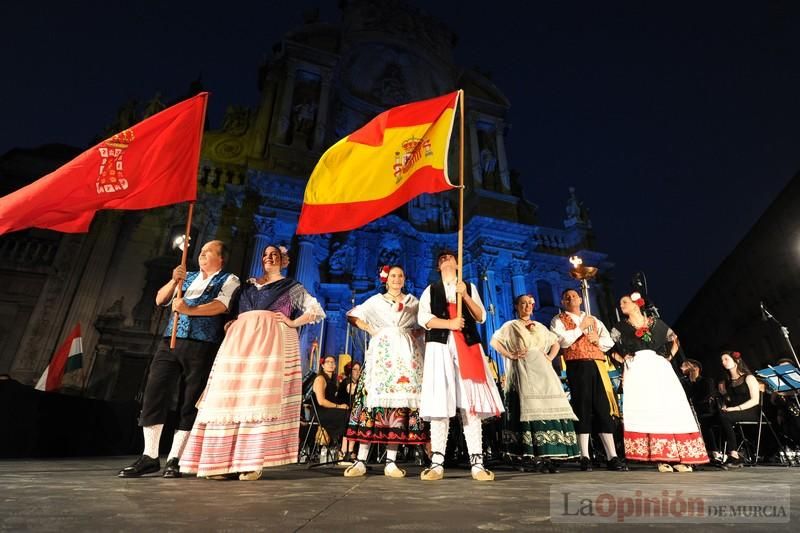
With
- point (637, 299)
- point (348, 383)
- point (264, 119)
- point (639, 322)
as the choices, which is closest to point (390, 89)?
point (264, 119)

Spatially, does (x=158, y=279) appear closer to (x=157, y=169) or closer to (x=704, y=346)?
(x=157, y=169)

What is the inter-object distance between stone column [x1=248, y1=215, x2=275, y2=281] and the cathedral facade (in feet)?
0.11

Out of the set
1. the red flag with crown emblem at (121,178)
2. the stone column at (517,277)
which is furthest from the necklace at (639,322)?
the stone column at (517,277)

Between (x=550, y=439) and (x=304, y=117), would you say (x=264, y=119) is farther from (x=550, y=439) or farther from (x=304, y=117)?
(x=550, y=439)

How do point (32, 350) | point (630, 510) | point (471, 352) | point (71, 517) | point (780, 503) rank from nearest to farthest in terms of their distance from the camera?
point (71, 517) < point (630, 510) < point (780, 503) < point (471, 352) < point (32, 350)

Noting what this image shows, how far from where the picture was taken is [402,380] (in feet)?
12.4

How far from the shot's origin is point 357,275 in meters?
15.8

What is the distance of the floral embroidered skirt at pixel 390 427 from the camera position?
3695mm

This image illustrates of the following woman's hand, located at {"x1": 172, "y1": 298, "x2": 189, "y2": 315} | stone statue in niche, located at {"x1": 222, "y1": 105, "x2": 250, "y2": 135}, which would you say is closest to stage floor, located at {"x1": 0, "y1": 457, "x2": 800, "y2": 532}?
woman's hand, located at {"x1": 172, "y1": 298, "x2": 189, "y2": 315}

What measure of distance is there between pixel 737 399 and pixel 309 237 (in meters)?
11.7

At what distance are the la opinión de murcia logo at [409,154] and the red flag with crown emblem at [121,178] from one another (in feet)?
6.85

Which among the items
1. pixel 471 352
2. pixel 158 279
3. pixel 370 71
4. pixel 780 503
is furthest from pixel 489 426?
pixel 370 71

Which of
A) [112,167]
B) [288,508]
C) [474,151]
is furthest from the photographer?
[474,151]

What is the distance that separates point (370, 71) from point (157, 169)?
19.4 m
